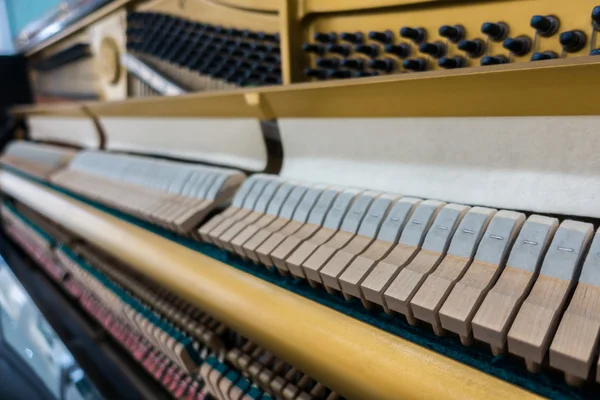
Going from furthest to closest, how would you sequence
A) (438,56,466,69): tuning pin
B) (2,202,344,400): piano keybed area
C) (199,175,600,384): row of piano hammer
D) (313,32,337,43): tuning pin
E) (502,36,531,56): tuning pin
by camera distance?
(313,32,337,43): tuning pin
(2,202,344,400): piano keybed area
(438,56,466,69): tuning pin
(502,36,531,56): tuning pin
(199,175,600,384): row of piano hammer

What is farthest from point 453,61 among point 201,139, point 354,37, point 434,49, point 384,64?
point 201,139

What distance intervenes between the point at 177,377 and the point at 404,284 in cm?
104

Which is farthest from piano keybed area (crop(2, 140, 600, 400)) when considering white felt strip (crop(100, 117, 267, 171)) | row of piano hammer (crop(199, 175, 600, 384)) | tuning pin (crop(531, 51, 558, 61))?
tuning pin (crop(531, 51, 558, 61))

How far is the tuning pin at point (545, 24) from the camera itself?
2.32ft

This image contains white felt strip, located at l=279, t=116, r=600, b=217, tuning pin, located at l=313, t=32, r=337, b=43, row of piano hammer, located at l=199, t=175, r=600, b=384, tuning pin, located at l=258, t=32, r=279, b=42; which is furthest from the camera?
tuning pin, located at l=258, t=32, r=279, b=42

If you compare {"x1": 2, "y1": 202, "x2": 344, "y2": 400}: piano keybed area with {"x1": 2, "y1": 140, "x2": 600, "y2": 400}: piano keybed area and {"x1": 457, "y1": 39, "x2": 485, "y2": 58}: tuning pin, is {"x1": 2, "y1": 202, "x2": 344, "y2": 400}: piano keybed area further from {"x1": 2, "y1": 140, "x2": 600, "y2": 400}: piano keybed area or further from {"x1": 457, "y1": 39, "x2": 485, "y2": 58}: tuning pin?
{"x1": 457, "y1": 39, "x2": 485, "y2": 58}: tuning pin

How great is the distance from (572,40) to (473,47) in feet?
0.54

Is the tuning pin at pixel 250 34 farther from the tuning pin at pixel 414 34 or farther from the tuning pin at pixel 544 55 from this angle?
the tuning pin at pixel 544 55

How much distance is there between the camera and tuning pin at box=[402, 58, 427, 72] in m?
0.90

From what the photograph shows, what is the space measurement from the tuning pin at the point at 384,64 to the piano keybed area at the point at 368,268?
0.31m

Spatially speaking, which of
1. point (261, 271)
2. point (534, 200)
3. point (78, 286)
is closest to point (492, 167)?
point (534, 200)

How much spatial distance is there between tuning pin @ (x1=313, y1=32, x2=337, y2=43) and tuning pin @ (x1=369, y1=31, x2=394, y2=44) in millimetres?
142

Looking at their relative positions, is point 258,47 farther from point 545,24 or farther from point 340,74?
point 545,24

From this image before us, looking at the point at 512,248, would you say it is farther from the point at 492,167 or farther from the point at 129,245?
Result: the point at 129,245
